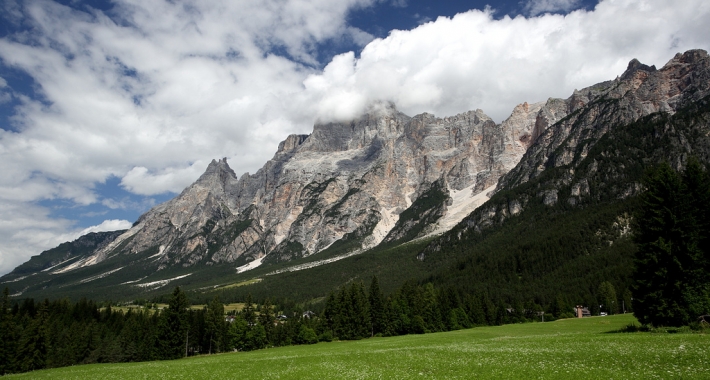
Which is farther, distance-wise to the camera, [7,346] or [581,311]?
[581,311]

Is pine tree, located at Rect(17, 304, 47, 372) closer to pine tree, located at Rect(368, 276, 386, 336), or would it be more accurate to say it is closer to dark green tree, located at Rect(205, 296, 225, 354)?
dark green tree, located at Rect(205, 296, 225, 354)

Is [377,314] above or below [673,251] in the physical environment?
below

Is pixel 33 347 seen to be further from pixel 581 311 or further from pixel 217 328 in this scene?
pixel 581 311

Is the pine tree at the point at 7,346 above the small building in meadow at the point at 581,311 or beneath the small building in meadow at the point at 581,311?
above

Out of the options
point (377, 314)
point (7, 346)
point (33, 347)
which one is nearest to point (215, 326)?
point (33, 347)

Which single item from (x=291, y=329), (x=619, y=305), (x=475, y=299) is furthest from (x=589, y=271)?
(x=291, y=329)

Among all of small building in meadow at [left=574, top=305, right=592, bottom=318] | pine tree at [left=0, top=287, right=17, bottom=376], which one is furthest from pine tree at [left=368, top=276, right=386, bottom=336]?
pine tree at [left=0, top=287, right=17, bottom=376]

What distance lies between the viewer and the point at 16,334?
68.1 metres

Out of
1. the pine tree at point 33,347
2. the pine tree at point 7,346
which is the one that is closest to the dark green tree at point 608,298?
the pine tree at point 33,347

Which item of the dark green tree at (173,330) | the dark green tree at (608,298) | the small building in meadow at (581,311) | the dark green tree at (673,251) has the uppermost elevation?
the dark green tree at (673,251)

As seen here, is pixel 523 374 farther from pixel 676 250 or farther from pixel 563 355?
pixel 676 250

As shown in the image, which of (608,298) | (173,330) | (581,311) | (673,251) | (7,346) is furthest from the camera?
(581,311)

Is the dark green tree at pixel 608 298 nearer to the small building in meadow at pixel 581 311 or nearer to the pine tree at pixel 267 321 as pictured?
the small building in meadow at pixel 581 311

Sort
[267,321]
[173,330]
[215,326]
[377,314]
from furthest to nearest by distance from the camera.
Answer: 1. [267,321]
2. [215,326]
3. [377,314]
4. [173,330]
